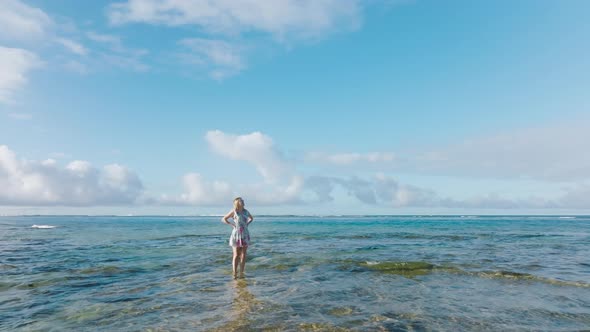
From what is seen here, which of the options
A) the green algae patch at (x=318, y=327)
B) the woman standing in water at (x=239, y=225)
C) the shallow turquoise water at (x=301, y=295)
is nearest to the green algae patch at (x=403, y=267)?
the shallow turquoise water at (x=301, y=295)

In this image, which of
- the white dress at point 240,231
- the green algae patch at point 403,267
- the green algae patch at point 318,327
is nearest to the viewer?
the green algae patch at point 318,327

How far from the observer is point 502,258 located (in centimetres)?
2247

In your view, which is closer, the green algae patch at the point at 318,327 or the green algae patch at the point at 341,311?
the green algae patch at the point at 318,327

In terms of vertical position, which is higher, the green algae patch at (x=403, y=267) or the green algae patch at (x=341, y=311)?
the green algae patch at (x=341, y=311)

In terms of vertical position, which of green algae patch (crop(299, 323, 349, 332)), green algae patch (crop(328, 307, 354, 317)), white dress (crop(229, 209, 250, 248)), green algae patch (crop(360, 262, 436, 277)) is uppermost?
white dress (crop(229, 209, 250, 248))

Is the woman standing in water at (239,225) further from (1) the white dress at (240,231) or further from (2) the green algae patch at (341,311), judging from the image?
(2) the green algae patch at (341,311)

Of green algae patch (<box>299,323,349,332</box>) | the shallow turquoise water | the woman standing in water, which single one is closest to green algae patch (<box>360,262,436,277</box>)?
the shallow turquoise water

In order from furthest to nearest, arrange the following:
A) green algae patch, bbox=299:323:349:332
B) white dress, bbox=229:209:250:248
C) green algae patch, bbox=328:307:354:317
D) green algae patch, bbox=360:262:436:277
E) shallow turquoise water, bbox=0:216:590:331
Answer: green algae patch, bbox=360:262:436:277 < white dress, bbox=229:209:250:248 < green algae patch, bbox=328:307:354:317 < shallow turquoise water, bbox=0:216:590:331 < green algae patch, bbox=299:323:349:332

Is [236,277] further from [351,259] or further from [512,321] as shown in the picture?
[512,321]

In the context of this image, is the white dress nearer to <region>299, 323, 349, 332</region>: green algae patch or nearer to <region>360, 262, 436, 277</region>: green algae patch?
<region>299, 323, 349, 332</region>: green algae patch

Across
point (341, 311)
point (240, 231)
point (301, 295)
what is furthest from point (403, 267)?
point (341, 311)

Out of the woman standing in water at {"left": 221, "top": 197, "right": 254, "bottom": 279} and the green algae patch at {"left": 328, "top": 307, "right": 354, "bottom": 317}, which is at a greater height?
the woman standing in water at {"left": 221, "top": 197, "right": 254, "bottom": 279}

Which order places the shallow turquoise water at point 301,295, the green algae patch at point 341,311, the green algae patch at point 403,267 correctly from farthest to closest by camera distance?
the green algae patch at point 403,267
the green algae patch at point 341,311
the shallow turquoise water at point 301,295

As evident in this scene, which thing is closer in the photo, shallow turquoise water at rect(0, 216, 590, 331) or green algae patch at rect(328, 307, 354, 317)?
shallow turquoise water at rect(0, 216, 590, 331)
